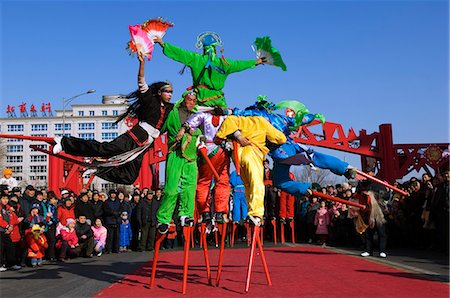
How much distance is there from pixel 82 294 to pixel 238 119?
103 inches

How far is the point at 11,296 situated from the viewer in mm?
5332

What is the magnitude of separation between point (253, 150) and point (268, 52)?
1472 mm

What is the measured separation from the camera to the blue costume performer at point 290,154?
5.91 m

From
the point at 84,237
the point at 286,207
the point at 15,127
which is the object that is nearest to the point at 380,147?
the point at 286,207

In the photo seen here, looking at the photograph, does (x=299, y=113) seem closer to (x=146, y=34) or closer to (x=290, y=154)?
(x=290, y=154)

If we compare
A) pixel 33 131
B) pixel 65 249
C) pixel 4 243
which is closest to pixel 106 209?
pixel 65 249

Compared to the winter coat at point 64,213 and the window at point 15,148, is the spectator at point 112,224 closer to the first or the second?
the winter coat at point 64,213

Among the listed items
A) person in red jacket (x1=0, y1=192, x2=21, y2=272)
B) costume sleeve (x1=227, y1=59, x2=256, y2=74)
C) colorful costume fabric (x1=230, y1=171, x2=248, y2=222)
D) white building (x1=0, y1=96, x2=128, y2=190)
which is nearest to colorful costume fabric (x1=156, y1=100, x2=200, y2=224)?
costume sleeve (x1=227, y1=59, x2=256, y2=74)

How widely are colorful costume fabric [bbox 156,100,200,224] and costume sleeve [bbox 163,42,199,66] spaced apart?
2.79ft

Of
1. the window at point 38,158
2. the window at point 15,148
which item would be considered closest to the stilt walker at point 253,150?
the window at point 38,158

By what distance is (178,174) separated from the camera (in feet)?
18.3

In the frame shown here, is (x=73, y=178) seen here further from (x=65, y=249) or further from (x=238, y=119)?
(x=238, y=119)

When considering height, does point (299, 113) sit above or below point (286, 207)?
above

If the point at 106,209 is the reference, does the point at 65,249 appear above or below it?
below
